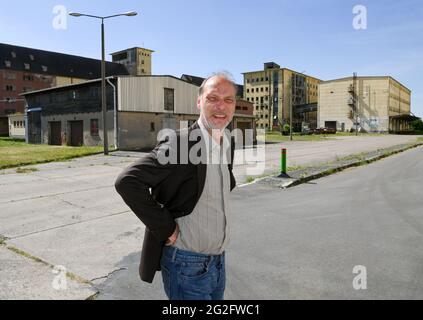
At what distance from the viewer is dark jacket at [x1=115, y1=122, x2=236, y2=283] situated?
6.85 ft

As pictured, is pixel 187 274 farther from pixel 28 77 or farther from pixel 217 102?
pixel 28 77

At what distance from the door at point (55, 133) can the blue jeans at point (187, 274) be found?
32.8 meters

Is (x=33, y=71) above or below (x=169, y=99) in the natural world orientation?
above

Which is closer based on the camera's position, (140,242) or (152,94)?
(140,242)

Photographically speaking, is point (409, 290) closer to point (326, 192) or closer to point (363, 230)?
point (363, 230)

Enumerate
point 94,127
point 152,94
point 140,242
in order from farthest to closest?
1. point 152,94
2. point 94,127
3. point 140,242

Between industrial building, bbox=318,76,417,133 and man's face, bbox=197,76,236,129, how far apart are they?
3050 inches

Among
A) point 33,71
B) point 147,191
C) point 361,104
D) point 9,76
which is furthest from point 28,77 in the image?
point 147,191

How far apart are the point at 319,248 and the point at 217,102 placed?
11.5 feet

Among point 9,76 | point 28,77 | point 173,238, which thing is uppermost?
point 28,77

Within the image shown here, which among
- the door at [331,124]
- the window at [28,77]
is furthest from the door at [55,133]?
the door at [331,124]

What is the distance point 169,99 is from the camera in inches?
1180

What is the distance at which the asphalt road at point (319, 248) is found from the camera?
3.68 m
